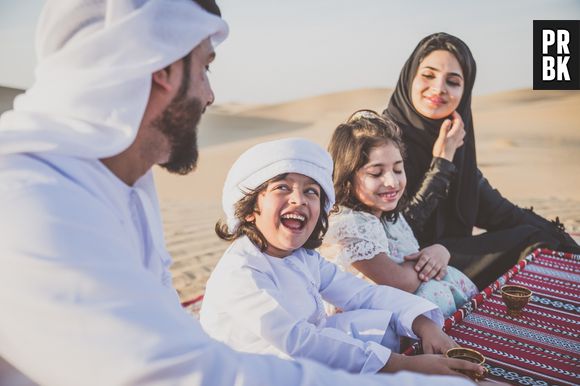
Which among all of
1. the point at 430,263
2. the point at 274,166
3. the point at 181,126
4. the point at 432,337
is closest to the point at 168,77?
the point at 181,126

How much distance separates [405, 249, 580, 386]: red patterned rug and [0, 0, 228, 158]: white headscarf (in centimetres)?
139

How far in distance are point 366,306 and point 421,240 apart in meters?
1.52

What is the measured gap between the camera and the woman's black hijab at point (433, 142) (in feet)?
12.5

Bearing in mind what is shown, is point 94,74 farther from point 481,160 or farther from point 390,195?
point 481,160

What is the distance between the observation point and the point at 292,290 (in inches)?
87.8

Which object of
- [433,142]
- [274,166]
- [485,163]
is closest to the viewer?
[274,166]

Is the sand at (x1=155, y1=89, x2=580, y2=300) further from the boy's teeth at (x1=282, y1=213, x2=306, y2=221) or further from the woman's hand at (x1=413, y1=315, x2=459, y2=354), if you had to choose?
the woman's hand at (x1=413, y1=315, x2=459, y2=354)

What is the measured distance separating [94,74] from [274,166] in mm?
993

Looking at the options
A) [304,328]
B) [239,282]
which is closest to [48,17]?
[239,282]

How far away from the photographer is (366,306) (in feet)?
7.97

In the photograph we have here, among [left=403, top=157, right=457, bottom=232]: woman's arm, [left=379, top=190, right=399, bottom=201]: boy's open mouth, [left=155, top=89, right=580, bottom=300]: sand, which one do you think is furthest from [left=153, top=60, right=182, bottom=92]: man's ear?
[left=155, top=89, right=580, bottom=300]: sand

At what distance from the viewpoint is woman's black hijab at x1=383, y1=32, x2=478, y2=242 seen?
3814mm

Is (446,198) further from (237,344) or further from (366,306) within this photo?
(237,344)

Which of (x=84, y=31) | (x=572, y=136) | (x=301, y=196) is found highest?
(x=84, y=31)
